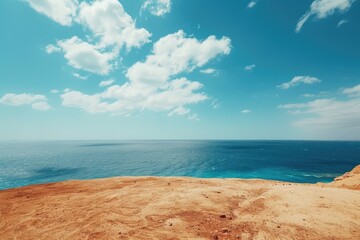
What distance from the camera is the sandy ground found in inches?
375

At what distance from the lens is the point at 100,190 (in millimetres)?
17781

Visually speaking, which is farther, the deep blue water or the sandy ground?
the deep blue water

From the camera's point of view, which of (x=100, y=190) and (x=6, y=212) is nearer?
(x=6, y=212)

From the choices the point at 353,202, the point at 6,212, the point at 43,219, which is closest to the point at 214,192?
the point at 353,202

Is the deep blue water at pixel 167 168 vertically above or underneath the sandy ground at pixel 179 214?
underneath

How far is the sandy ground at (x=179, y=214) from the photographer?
9.52 m

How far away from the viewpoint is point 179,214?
11703mm

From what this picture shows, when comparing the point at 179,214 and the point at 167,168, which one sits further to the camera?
the point at 167,168

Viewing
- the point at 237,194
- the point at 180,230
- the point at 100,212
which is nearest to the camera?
the point at 180,230

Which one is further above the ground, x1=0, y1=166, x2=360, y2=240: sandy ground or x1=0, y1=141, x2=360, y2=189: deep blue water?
x1=0, y1=166, x2=360, y2=240: sandy ground

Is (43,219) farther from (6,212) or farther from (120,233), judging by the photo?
(120,233)

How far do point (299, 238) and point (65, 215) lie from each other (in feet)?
43.9

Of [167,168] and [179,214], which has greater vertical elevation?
[179,214]

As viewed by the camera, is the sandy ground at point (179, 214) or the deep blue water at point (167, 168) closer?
the sandy ground at point (179, 214)
